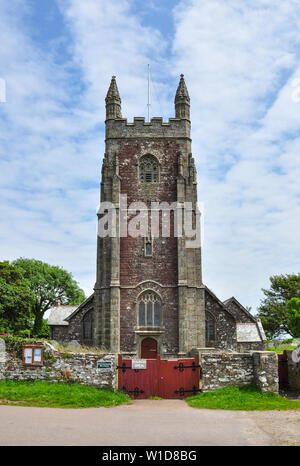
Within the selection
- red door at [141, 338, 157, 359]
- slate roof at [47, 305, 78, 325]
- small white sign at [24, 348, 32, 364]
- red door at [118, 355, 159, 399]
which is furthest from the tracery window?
slate roof at [47, 305, 78, 325]

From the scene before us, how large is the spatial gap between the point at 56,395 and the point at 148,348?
13.8m

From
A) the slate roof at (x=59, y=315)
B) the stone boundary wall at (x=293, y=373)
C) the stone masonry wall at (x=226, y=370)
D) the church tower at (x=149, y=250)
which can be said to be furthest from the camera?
the slate roof at (x=59, y=315)

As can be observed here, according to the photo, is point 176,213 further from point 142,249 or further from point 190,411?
point 190,411

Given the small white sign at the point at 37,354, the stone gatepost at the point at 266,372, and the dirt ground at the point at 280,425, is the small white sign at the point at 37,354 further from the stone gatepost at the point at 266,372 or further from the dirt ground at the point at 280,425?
the stone gatepost at the point at 266,372

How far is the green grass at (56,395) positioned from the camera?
14.6m

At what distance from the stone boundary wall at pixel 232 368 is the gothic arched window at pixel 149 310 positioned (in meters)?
11.1

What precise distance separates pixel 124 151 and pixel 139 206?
14.4ft

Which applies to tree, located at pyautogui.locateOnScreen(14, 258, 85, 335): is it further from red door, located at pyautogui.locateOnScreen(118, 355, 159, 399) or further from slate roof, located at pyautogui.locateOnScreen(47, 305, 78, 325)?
red door, located at pyautogui.locateOnScreen(118, 355, 159, 399)

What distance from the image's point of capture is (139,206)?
30.3 m

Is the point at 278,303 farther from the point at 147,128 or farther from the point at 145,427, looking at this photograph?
the point at 145,427

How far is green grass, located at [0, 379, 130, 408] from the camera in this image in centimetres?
1465

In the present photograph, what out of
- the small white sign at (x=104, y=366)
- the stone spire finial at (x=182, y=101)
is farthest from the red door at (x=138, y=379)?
the stone spire finial at (x=182, y=101)
